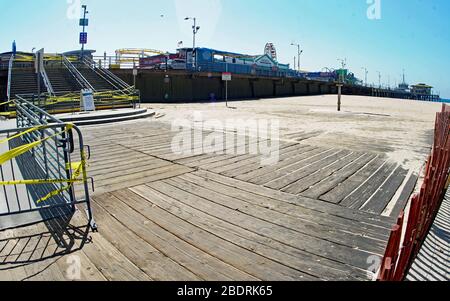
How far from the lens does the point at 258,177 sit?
589 centimetres

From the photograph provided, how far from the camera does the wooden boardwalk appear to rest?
9.75 ft

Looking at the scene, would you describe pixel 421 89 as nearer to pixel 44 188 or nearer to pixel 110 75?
pixel 110 75

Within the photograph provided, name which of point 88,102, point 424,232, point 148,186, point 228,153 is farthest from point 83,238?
point 88,102

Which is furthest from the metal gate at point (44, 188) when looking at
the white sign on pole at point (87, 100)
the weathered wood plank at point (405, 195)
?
the white sign on pole at point (87, 100)

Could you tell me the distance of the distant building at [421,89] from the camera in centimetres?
11690

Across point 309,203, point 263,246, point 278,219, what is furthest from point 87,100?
point 263,246

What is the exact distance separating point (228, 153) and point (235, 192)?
283 centimetres

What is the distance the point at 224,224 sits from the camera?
3916mm

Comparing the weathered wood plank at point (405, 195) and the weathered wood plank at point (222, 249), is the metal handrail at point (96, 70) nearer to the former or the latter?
the weathered wood plank at point (222, 249)

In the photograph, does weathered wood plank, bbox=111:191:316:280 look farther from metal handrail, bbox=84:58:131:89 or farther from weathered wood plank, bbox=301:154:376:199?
metal handrail, bbox=84:58:131:89

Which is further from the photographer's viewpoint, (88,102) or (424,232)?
(88,102)
